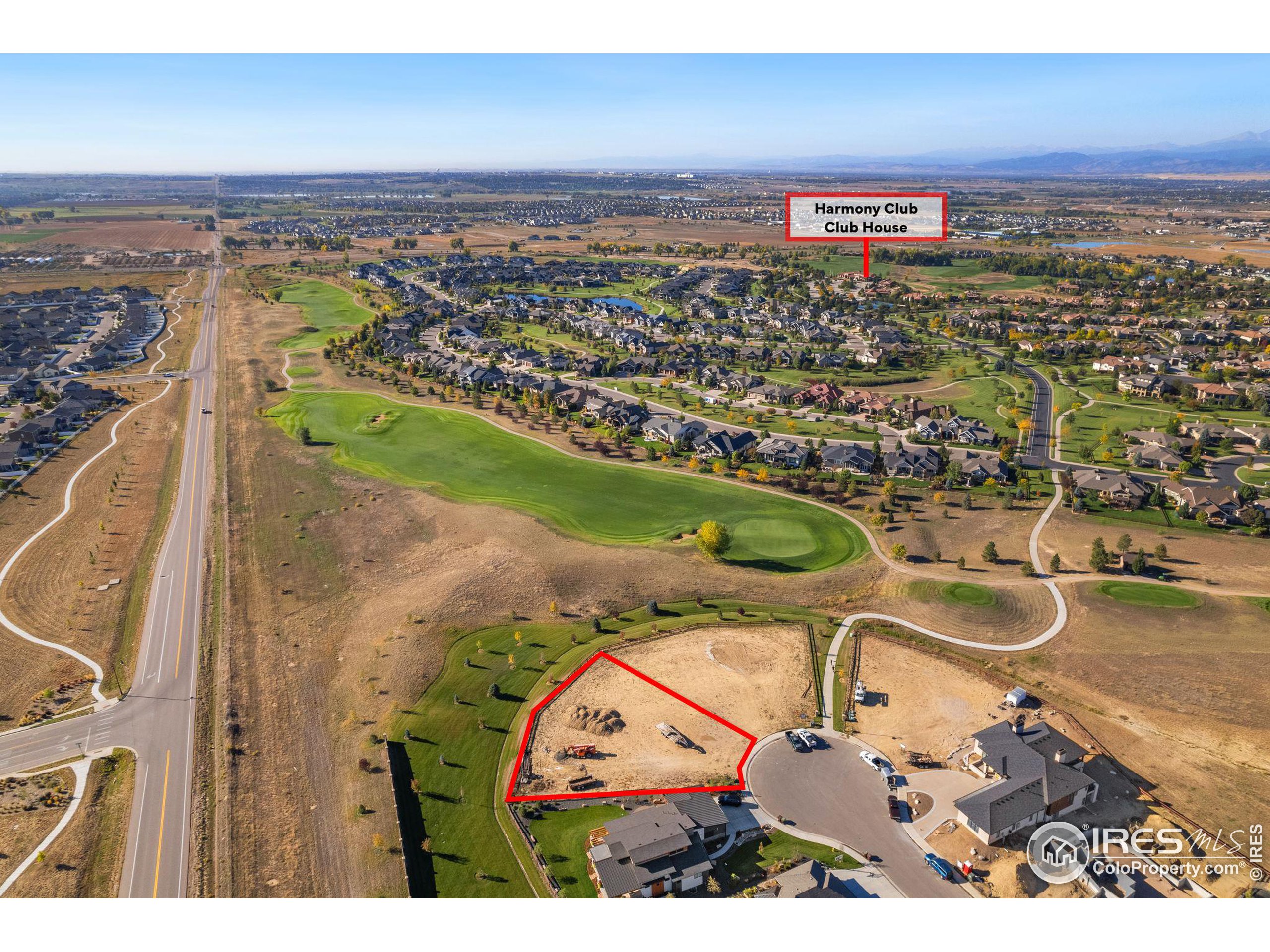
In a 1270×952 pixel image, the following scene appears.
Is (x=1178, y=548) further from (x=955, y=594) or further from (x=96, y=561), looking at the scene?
(x=96, y=561)

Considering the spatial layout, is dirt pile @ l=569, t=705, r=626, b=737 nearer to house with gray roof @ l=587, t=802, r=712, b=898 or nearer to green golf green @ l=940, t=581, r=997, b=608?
house with gray roof @ l=587, t=802, r=712, b=898

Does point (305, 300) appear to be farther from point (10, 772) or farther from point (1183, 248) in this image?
point (1183, 248)

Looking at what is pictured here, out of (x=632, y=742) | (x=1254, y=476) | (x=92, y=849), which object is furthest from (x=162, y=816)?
(x=1254, y=476)

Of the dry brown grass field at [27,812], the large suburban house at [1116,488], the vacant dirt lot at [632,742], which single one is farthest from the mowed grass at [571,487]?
the dry brown grass field at [27,812]

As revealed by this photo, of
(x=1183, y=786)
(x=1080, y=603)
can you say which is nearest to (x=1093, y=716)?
(x=1183, y=786)

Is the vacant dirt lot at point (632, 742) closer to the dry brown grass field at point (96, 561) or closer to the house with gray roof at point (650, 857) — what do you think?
the house with gray roof at point (650, 857)

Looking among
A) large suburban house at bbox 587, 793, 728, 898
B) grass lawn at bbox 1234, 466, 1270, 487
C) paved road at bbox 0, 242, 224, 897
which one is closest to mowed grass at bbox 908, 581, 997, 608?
large suburban house at bbox 587, 793, 728, 898
